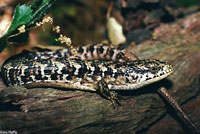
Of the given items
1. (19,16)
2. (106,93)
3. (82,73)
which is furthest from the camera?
(82,73)

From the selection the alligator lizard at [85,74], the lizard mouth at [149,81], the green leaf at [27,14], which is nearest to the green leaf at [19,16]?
the green leaf at [27,14]

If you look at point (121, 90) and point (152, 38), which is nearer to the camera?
point (121, 90)

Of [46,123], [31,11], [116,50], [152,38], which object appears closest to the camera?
[46,123]

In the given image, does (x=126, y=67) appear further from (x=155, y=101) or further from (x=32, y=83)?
(x=32, y=83)

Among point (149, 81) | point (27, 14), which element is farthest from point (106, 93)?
point (27, 14)

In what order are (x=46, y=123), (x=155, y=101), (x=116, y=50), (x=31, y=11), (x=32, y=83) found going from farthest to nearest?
1. (x=116, y=50)
2. (x=155, y=101)
3. (x=32, y=83)
4. (x=31, y=11)
5. (x=46, y=123)

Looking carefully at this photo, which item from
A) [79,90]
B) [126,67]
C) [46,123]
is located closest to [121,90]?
[126,67]

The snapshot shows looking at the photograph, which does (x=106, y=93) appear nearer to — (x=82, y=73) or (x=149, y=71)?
(x=82, y=73)

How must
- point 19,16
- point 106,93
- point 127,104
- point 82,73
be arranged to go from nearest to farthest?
1. point 19,16
2. point 106,93
3. point 127,104
4. point 82,73

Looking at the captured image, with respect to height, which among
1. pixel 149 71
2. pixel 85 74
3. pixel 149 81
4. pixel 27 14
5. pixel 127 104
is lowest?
pixel 127 104
